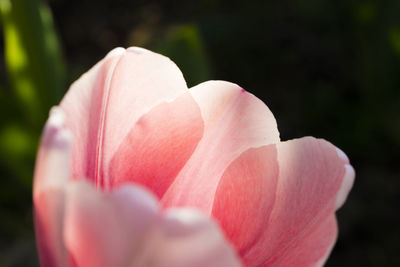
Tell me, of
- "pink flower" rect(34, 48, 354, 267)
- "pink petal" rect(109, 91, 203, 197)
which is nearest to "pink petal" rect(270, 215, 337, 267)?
"pink flower" rect(34, 48, 354, 267)

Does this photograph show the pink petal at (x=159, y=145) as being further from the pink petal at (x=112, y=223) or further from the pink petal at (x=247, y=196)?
the pink petal at (x=112, y=223)

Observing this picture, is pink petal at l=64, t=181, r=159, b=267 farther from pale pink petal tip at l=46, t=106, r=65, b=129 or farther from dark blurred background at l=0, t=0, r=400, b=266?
dark blurred background at l=0, t=0, r=400, b=266

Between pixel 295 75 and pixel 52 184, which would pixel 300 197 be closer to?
pixel 52 184

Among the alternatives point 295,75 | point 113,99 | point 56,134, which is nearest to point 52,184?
point 56,134

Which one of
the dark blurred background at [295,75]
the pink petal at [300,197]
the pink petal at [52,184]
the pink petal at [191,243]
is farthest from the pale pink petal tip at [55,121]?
the dark blurred background at [295,75]

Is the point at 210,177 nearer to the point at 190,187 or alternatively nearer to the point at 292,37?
the point at 190,187

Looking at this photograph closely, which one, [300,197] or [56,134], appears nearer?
[56,134]
